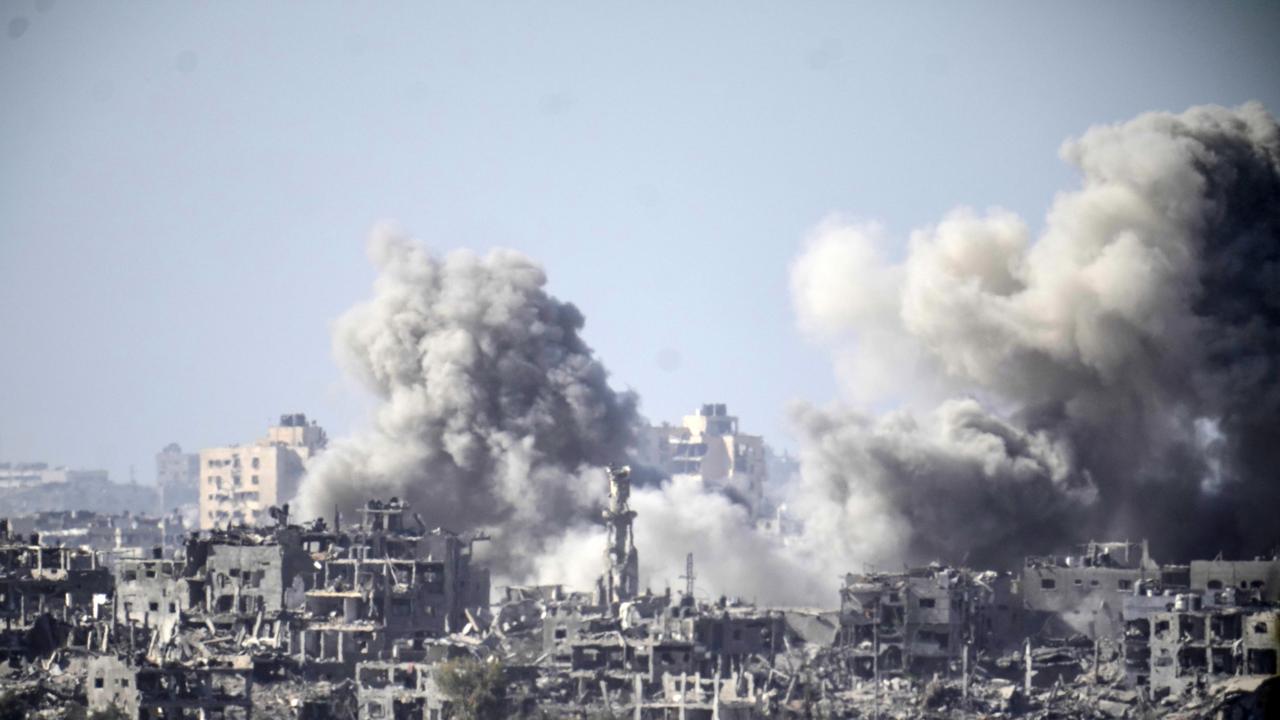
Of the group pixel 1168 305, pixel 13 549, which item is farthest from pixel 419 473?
pixel 1168 305

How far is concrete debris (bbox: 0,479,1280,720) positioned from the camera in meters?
73.3

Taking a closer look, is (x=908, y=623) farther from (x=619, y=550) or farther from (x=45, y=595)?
(x=45, y=595)

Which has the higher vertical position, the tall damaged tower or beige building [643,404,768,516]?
beige building [643,404,768,516]

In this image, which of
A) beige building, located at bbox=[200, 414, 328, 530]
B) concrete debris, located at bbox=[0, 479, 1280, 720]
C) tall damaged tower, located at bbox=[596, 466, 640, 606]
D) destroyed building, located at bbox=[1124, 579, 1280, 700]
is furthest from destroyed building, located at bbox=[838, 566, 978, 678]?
beige building, located at bbox=[200, 414, 328, 530]

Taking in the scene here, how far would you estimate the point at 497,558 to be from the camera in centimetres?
9731

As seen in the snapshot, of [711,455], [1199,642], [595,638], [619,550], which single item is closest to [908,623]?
[1199,642]

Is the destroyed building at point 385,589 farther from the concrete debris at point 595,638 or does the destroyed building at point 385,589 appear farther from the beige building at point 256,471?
the beige building at point 256,471

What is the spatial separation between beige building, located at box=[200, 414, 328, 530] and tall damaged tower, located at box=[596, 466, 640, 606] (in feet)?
236

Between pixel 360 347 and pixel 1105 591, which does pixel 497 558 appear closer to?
pixel 360 347

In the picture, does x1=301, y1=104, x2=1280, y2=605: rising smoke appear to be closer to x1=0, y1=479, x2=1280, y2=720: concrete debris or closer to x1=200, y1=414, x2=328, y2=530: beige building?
x1=0, y1=479, x2=1280, y2=720: concrete debris

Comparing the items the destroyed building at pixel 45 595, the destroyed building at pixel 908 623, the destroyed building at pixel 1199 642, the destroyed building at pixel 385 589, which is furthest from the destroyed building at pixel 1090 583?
the destroyed building at pixel 45 595

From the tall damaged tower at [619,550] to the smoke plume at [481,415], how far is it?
29.3 feet

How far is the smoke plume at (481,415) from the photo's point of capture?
321 feet

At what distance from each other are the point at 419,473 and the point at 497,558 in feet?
13.7
